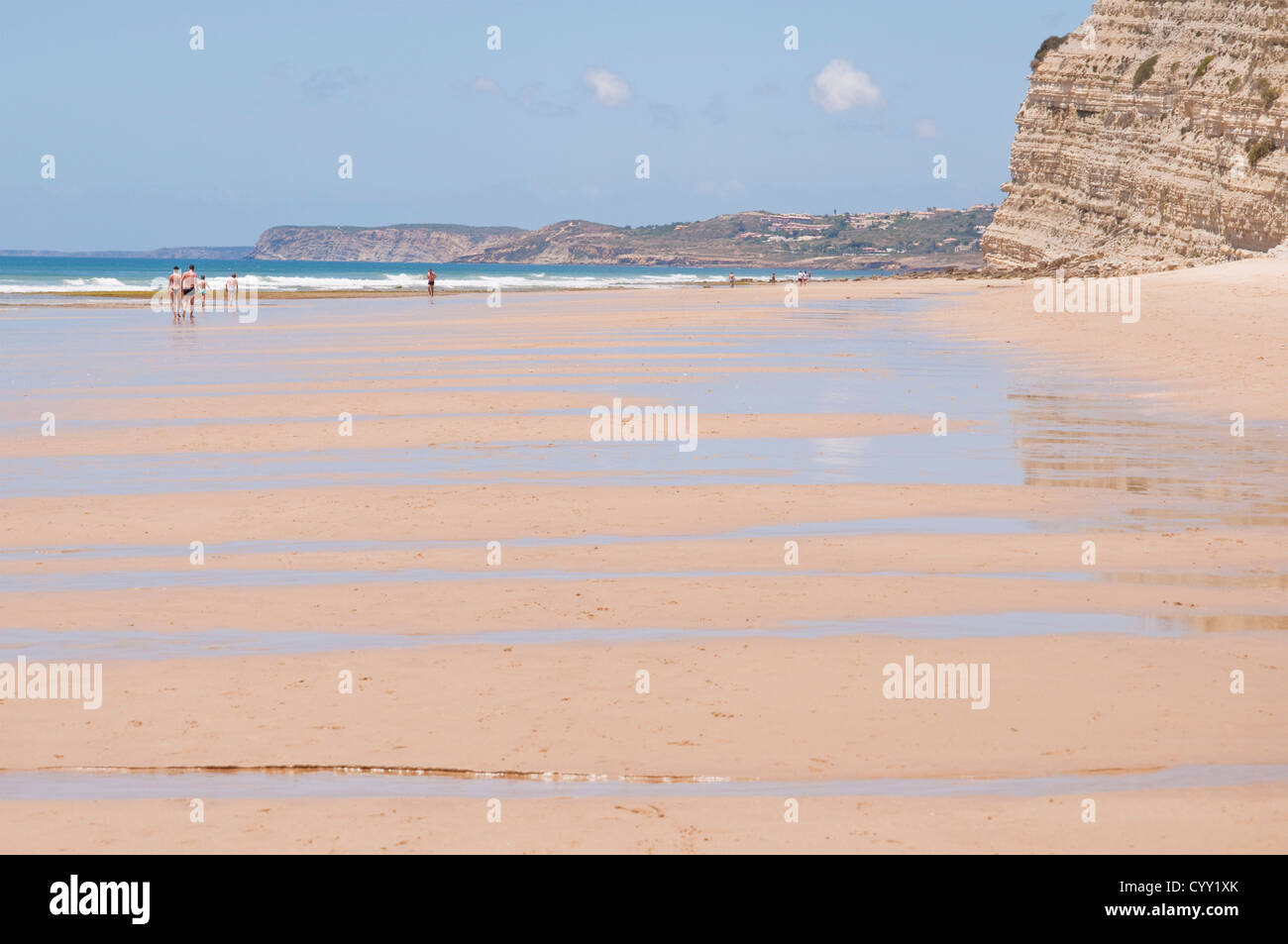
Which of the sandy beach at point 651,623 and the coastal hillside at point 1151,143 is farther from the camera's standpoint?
the coastal hillside at point 1151,143

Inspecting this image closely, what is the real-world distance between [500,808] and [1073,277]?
5228 cm

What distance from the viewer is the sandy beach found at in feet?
16.1

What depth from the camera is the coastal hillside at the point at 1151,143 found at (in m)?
48.5

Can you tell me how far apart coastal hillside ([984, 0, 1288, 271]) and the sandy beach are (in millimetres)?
35984

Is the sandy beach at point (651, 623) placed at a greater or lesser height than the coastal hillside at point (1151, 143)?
lesser

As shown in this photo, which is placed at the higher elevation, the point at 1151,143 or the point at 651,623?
the point at 1151,143

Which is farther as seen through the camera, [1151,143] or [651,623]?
[1151,143]

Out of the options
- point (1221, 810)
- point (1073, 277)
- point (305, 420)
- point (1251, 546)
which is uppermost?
point (1073, 277)

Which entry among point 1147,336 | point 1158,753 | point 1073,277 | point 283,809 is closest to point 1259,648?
point 1158,753

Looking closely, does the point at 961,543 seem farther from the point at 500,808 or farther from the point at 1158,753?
the point at 500,808

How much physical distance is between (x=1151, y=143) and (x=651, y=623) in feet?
185

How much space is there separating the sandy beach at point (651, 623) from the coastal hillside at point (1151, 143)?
3598 cm

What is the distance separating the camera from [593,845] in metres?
4.55

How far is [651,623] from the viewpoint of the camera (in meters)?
7.30
